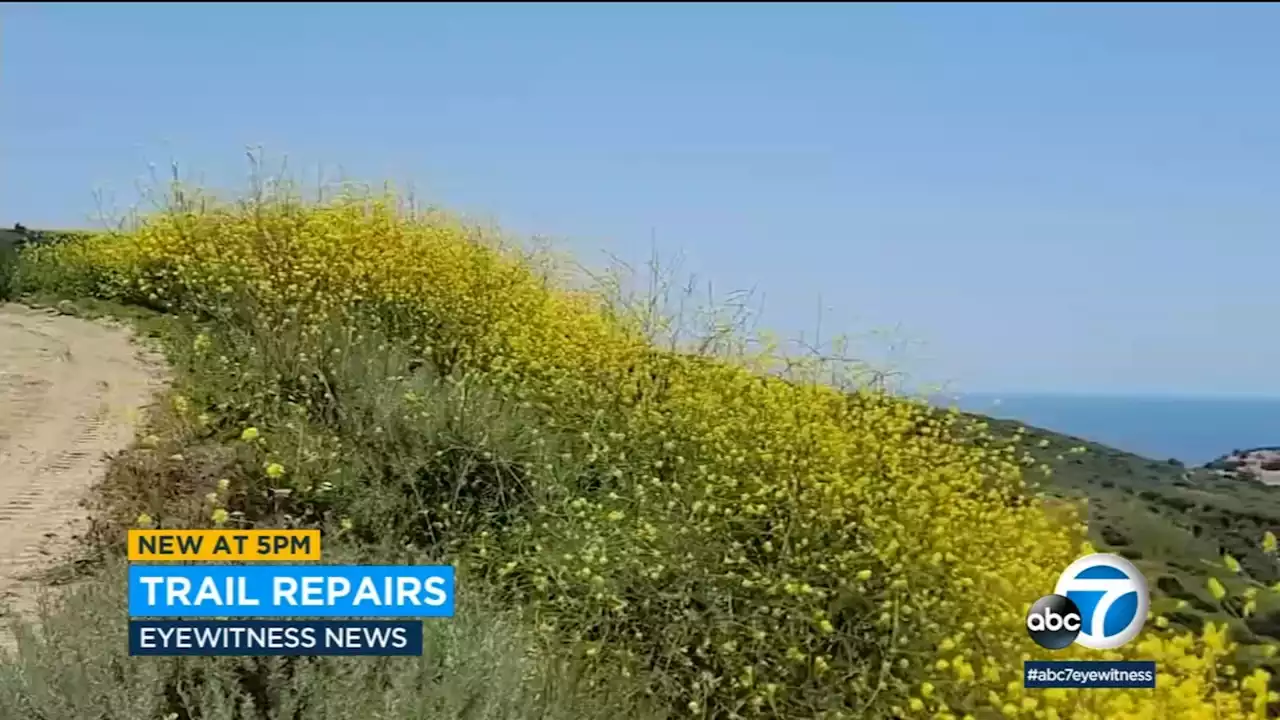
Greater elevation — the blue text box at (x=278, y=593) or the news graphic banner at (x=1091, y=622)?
the blue text box at (x=278, y=593)

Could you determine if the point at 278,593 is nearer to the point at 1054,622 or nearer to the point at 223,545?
the point at 223,545

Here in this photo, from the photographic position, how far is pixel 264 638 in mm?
2723

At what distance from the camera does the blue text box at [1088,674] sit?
2.99 m

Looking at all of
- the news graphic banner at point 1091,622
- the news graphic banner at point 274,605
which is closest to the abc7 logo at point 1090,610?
the news graphic banner at point 1091,622

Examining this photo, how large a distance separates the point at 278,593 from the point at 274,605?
59 millimetres

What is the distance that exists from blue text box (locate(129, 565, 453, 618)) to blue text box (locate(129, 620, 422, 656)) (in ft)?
0.11

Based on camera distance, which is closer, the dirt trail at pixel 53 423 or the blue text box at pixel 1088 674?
the blue text box at pixel 1088 674

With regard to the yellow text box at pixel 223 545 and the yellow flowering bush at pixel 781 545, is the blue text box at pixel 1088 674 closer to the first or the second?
the yellow flowering bush at pixel 781 545

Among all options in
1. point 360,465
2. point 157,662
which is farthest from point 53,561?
point 157,662

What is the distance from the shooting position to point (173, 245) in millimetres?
7230

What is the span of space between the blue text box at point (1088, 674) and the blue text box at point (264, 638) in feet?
4.84

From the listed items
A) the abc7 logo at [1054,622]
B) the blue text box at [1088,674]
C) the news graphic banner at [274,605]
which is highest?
the news graphic banner at [274,605]

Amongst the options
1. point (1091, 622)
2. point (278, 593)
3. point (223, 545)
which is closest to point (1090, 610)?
point (1091, 622)

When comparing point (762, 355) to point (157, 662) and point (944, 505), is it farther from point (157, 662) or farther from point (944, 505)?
point (157, 662)
